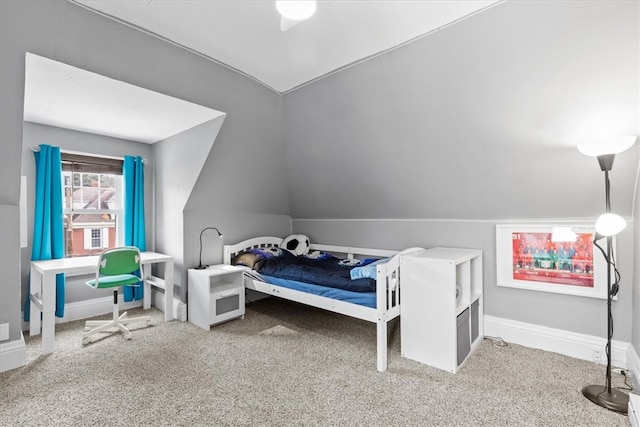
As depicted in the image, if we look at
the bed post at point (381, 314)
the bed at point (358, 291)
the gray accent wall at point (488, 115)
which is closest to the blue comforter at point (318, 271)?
the bed at point (358, 291)

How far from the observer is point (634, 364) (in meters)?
2.24

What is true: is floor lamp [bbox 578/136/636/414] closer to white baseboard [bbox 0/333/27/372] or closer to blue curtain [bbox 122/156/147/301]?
white baseboard [bbox 0/333/27/372]

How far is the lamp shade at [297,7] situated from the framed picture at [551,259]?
254 cm

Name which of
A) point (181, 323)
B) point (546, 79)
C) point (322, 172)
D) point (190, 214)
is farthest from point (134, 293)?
point (546, 79)

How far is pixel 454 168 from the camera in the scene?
297cm

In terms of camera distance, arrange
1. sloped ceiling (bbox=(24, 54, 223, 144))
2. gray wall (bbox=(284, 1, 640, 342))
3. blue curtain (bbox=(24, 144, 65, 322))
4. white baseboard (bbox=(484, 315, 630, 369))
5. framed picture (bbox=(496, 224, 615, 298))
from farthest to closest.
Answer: blue curtain (bbox=(24, 144, 65, 322)) < framed picture (bbox=(496, 224, 615, 298)) < white baseboard (bbox=(484, 315, 630, 369)) < sloped ceiling (bbox=(24, 54, 223, 144)) < gray wall (bbox=(284, 1, 640, 342))

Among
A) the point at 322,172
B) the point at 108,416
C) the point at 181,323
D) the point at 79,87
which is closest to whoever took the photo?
the point at 108,416

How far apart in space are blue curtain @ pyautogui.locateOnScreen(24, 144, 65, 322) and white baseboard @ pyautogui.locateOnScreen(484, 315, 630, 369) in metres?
4.50

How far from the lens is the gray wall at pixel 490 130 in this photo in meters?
2.01

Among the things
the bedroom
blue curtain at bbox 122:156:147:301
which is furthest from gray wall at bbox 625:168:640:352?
blue curtain at bbox 122:156:147:301

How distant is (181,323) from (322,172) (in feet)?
7.79

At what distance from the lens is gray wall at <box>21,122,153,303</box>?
3211 mm

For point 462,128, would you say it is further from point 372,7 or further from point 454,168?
point 372,7

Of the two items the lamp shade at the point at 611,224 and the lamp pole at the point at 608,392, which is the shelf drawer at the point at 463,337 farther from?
the lamp shade at the point at 611,224
